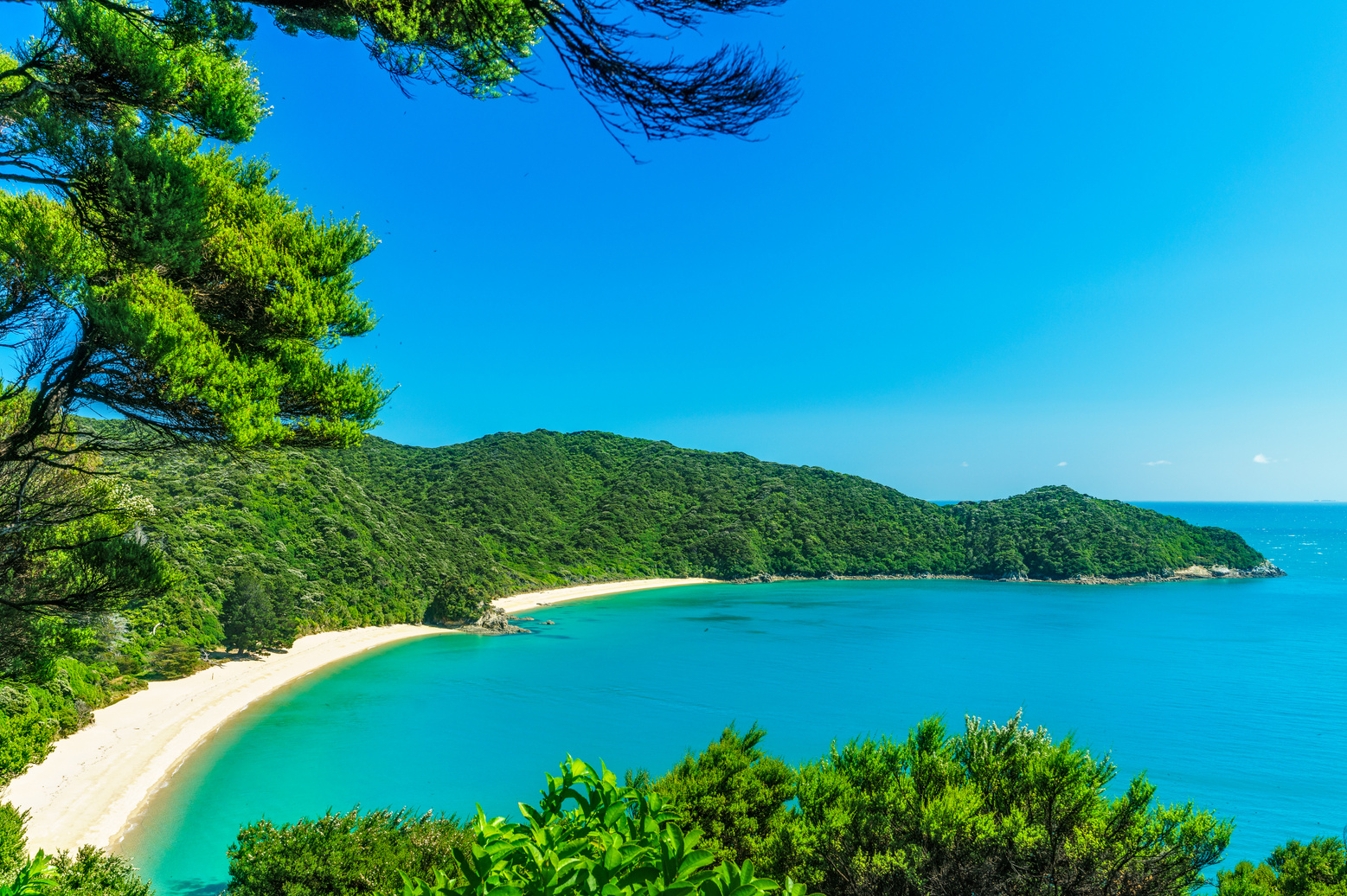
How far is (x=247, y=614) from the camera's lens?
28953mm

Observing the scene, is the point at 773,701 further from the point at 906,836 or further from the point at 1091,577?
the point at 1091,577

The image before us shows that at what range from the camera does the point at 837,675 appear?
1526 inches

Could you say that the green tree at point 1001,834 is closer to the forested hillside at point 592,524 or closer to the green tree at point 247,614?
the green tree at point 247,614

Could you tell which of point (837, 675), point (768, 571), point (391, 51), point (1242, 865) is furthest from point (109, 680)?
point (768, 571)

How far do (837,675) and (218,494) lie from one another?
38.8m

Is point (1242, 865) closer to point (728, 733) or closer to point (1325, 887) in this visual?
point (1325, 887)

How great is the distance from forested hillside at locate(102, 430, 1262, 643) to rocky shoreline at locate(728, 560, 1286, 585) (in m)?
0.72

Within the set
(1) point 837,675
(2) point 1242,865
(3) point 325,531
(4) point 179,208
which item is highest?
(4) point 179,208

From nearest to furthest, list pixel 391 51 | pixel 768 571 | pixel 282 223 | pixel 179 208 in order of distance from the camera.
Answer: pixel 179 208 < pixel 391 51 < pixel 282 223 < pixel 768 571

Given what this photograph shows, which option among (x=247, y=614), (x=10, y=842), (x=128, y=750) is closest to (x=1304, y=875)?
(x=10, y=842)

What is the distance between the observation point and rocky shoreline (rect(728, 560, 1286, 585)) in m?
75.9

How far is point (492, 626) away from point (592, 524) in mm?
32722

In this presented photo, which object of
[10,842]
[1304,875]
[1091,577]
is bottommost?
[1091,577]

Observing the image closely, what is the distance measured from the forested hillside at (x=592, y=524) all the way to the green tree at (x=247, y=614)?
13.3 ft
